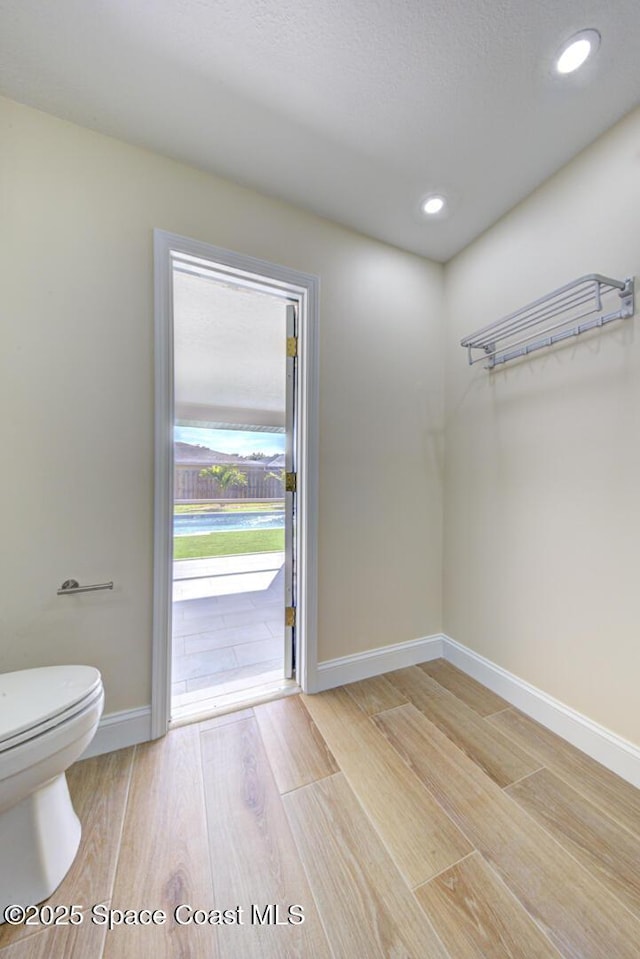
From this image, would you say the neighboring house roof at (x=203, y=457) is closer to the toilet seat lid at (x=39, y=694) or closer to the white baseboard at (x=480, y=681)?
the white baseboard at (x=480, y=681)

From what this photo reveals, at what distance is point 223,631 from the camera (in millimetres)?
2518

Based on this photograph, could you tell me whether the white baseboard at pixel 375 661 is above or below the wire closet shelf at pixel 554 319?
below

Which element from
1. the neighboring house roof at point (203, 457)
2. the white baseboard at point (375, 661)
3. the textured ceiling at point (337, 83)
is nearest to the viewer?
the textured ceiling at point (337, 83)

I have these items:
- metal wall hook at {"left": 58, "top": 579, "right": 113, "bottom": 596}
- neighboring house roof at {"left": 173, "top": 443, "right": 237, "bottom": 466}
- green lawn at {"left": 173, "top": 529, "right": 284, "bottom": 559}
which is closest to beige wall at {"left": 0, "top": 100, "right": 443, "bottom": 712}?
metal wall hook at {"left": 58, "top": 579, "right": 113, "bottom": 596}

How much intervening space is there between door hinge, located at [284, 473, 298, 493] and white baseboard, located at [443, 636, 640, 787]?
4.48 feet

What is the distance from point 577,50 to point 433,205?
2.14 ft

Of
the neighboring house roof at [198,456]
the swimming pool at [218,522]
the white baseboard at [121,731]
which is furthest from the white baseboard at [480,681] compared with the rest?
the neighboring house roof at [198,456]

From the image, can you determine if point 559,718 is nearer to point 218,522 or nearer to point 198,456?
point 198,456

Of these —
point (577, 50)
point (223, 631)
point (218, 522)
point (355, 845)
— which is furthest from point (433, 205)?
point (218, 522)

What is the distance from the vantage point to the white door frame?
1459mm

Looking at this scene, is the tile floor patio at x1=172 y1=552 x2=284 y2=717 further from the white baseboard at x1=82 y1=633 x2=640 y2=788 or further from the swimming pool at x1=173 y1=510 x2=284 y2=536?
the swimming pool at x1=173 y1=510 x2=284 y2=536

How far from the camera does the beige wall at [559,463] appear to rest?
4.28ft

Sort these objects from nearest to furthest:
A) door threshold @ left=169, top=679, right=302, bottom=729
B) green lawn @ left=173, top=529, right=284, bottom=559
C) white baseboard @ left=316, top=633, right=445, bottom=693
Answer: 1. door threshold @ left=169, top=679, right=302, bottom=729
2. white baseboard @ left=316, top=633, right=445, bottom=693
3. green lawn @ left=173, top=529, right=284, bottom=559

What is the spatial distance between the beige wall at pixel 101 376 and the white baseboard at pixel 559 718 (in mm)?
746
